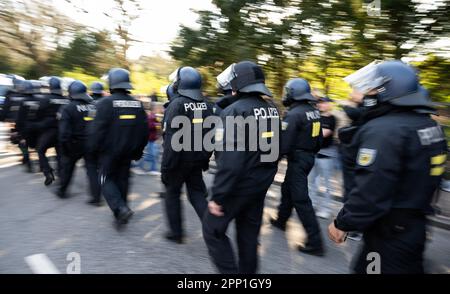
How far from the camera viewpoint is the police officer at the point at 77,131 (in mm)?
5789

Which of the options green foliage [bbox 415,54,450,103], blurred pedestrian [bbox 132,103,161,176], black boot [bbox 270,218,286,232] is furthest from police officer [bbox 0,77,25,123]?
green foliage [bbox 415,54,450,103]

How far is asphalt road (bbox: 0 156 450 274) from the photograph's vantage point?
12.5 feet

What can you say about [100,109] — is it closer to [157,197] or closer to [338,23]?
[157,197]

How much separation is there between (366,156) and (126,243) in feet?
10.5

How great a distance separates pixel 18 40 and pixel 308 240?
21208mm

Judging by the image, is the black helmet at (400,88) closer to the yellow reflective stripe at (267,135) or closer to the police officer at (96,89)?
the yellow reflective stripe at (267,135)

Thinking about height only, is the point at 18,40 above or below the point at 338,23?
above

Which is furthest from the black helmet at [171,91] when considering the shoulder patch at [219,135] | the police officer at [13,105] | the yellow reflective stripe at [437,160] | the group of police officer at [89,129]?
the police officer at [13,105]

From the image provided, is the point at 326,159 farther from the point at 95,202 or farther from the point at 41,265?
the point at 41,265

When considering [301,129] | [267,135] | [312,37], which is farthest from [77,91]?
[312,37]

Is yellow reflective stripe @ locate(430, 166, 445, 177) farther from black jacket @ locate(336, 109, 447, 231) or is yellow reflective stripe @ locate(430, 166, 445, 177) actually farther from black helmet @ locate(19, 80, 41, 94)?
black helmet @ locate(19, 80, 41, 94)

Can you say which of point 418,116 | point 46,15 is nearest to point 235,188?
point 418,116

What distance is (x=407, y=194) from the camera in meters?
2.14

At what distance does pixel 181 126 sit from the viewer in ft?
13.2
